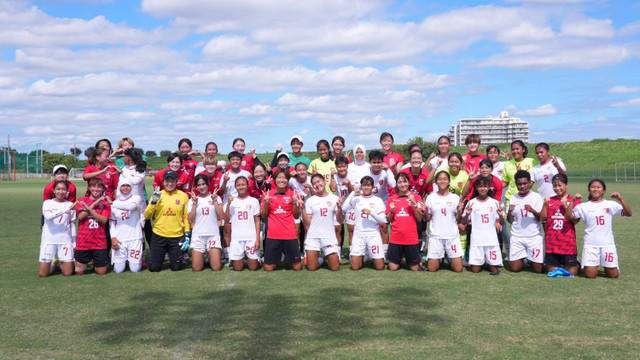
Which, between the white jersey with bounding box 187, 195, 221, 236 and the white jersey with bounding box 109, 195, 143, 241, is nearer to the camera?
the white jersey with bounding box 109, 195, 143, 241

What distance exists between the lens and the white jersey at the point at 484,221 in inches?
271

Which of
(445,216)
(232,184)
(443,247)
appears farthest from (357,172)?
(232,184)

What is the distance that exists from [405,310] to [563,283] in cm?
250

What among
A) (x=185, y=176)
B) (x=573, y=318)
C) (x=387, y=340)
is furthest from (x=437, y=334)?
(x=185, y=176)

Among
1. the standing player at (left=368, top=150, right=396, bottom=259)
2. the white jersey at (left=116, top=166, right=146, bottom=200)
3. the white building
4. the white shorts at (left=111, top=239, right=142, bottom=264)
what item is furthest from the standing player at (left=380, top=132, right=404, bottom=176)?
the white building

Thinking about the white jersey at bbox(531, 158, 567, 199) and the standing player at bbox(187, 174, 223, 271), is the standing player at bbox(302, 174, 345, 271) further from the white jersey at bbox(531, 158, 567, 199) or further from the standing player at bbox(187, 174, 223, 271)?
the white jersey at bbox(531, 158, 567, 199)

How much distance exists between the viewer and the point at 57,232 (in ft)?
22.9

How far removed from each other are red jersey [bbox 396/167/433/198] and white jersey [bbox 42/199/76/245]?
17.1 feet

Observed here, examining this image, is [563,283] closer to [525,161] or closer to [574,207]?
[574,207]

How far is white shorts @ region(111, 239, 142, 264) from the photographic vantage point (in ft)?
23.3

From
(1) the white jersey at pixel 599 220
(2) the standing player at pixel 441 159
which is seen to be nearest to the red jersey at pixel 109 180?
(2) the standing player at pixel 441 159

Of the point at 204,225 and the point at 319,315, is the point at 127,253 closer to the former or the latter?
the point at 204,225

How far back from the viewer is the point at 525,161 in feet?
26.2

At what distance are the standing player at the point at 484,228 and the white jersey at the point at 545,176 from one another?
4.34 feet
